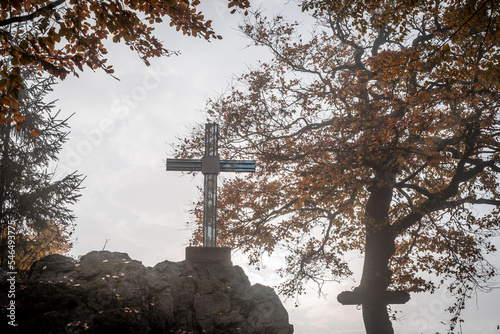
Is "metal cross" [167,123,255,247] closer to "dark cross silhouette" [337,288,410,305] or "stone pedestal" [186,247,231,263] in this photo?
"stone pedestal" [186,247,231,263]

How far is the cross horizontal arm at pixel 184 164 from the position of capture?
490 inches

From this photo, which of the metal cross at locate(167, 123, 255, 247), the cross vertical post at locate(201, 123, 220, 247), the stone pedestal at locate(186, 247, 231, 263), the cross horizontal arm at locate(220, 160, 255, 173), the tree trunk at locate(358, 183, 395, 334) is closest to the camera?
the stone pedestal at locate(186, 247, 231, 263)

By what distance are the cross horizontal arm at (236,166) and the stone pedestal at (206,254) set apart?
8.04 ft

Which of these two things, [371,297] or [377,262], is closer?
[371,297]

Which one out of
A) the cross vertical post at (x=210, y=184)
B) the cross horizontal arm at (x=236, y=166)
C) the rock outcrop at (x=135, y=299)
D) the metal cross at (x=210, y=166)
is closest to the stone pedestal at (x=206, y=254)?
the rock outcrop at (x=135, y=299)

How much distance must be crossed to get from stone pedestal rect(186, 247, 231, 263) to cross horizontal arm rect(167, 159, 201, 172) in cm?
250

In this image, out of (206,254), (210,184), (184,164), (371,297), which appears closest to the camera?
(206,254)

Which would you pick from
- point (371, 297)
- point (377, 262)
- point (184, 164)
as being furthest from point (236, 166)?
point (371, 297)

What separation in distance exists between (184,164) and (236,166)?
63.5 inches

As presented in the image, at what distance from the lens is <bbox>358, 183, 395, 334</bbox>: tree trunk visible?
13.1 meters

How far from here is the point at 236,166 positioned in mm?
12406

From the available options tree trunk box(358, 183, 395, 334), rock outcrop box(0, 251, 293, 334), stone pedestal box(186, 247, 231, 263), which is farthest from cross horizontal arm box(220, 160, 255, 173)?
tree trunk box(358, 183, 395, 334)

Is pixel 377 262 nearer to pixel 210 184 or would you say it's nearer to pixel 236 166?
pixel 236 166

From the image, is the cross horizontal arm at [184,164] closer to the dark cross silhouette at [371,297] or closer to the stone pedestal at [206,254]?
the stone pedestal at [206,254]
